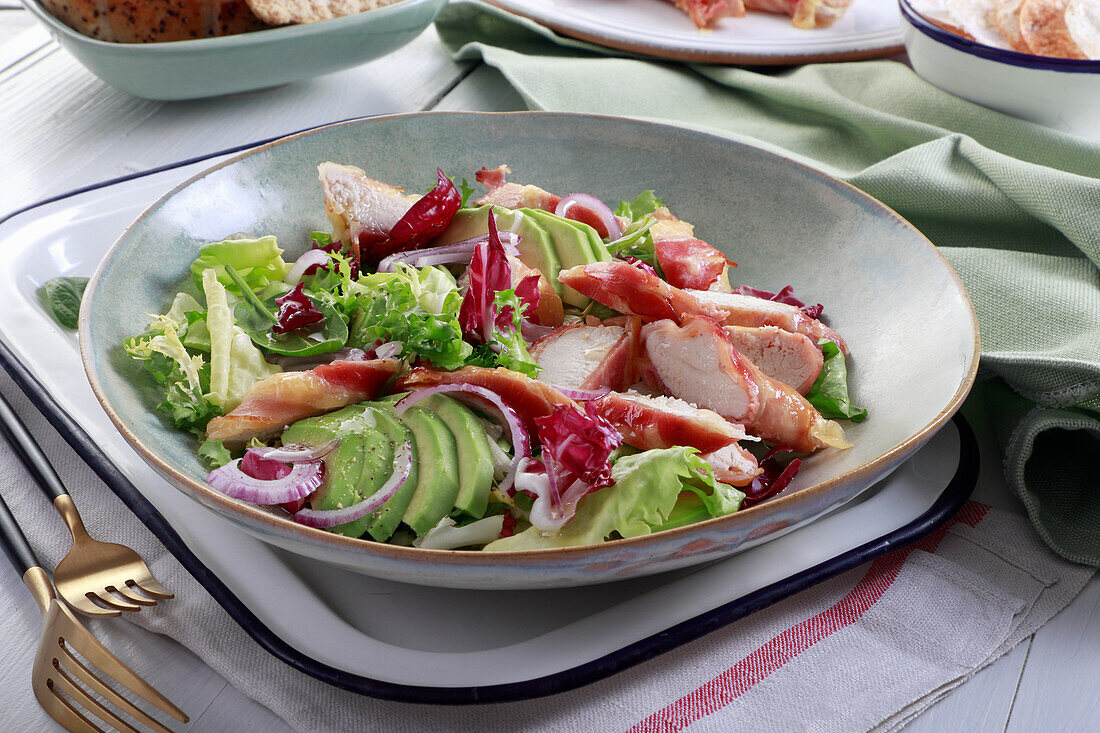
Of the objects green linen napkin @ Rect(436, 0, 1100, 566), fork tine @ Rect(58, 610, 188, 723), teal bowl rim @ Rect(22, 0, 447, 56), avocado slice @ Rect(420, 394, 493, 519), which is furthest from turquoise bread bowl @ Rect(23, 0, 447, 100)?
fork tine @ Rect(58, 610, 188, 723)

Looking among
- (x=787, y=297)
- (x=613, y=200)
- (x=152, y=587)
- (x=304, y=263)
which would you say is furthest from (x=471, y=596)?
(x=613, y=200)

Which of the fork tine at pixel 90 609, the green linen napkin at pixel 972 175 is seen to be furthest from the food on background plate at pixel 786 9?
the fork tine at pixel 90 609

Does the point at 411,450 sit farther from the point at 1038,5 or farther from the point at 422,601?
the point at 1038,5

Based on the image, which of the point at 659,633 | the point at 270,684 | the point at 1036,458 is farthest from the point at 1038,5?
the point at 270,684

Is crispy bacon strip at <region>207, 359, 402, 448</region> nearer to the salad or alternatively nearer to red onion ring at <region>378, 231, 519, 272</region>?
the salad

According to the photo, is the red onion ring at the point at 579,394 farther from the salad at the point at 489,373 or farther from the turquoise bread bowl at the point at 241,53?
the turquoise bread bowl at the point at 241,53
